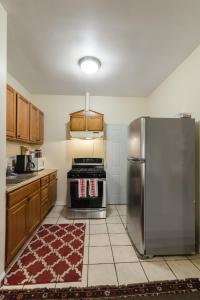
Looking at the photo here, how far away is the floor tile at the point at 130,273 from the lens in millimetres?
1682

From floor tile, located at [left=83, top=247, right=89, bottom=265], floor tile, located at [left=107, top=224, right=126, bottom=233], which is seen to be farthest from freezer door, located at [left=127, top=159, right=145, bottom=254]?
floor tile, located at [left=83, top=247, right=89, bottom=265]

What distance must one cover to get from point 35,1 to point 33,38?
550 millimetres

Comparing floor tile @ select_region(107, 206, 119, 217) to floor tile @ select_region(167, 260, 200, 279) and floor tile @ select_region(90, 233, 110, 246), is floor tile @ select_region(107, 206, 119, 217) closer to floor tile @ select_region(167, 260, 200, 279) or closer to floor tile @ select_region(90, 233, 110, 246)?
floor tile @ select_region(90, 233, 110, 246)

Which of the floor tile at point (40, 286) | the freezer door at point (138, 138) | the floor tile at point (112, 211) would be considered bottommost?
the floor tile at point (40, 286)

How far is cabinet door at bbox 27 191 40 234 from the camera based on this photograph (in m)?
2.34

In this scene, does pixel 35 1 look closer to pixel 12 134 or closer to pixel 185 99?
pixel 12 134

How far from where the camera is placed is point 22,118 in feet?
9.25

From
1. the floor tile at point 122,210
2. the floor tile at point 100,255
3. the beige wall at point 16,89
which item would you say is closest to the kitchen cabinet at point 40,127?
the beige wall at point 16,89

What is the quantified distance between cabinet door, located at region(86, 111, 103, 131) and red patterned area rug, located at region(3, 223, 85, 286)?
6.59 ft

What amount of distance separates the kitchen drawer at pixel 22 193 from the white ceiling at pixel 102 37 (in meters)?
1.81

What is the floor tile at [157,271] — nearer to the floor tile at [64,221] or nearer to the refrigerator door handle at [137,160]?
the refrigerator door handle at [137,160]

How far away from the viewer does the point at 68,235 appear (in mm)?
2564

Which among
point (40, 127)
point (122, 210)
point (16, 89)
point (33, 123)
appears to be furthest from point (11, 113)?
point (122, 210)

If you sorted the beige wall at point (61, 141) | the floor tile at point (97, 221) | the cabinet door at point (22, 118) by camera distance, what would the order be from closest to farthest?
the cabinet door at point (22, 118) → the floor tile at point (97, 221) → the beige wall at point (61, 141)
